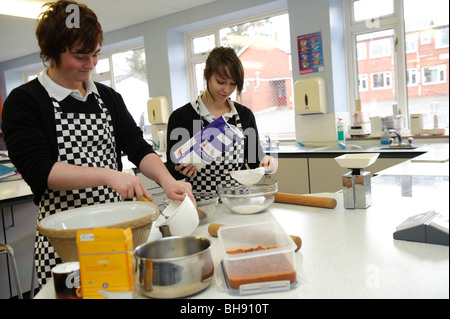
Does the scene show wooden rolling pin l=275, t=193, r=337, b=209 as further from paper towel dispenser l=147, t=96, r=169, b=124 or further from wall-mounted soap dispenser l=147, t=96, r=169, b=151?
paper towel dispenser l=147, t=96, r=169, b=124

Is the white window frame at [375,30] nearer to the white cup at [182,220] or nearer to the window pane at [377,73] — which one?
the window pane at [377,73]

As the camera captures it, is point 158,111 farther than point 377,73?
Yes

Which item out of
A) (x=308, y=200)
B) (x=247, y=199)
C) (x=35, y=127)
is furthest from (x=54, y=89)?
(x=308, y=200)

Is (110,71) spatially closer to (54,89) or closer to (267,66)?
(267,66)

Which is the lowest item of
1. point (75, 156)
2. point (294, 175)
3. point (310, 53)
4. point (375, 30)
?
point (294, 175)

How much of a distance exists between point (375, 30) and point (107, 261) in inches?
172

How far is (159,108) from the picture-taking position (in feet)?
19.1

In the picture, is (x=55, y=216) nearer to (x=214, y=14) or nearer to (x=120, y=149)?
(x=120, y=149)

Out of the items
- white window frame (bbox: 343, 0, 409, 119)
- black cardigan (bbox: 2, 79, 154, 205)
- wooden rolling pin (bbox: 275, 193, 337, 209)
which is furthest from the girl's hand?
white window frame (bbox: 343, 0, 409, 119)

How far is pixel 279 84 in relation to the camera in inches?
207

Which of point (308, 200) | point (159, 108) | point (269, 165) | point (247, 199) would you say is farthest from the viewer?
point (159, 108)

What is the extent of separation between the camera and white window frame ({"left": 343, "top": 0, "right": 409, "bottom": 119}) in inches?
167

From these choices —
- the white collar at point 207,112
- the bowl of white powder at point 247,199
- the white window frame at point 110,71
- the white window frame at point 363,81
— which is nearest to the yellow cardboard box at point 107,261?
the bowl of white powder at point 247,199

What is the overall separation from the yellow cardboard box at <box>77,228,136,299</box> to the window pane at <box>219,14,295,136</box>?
4.50 meters
